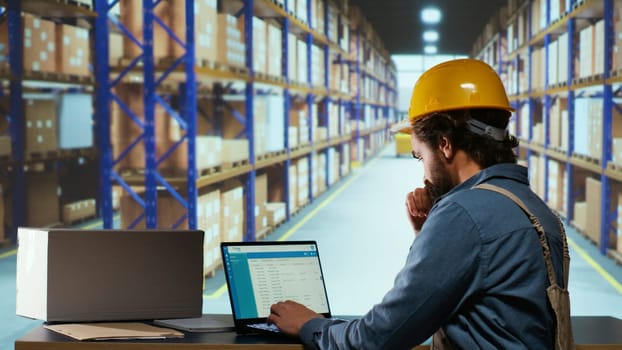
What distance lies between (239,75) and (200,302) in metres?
6.05

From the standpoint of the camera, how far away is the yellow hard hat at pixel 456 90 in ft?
7.05

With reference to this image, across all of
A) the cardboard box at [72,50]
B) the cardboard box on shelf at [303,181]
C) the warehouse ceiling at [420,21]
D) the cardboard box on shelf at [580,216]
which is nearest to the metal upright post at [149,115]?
the cardboard box at [72,50]

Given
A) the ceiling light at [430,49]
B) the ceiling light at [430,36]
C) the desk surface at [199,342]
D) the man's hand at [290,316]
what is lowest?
the desk surface at [199,342]

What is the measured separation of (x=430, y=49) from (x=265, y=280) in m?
44.6

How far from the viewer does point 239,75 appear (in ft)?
27.9

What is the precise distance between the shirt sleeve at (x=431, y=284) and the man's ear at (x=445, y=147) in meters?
0.20

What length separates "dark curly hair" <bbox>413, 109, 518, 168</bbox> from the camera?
6.93 feet

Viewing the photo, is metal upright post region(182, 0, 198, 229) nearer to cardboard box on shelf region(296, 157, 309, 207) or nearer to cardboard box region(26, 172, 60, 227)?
cardboard box region(26, 172, 60, 227)

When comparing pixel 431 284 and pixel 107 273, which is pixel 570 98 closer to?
pixel 107 273

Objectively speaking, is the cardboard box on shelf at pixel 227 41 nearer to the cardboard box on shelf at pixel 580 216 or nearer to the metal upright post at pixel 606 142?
the metal upright post at pixel 606 142

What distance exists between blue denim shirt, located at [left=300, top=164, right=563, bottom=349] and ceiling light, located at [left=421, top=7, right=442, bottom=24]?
27325 mm

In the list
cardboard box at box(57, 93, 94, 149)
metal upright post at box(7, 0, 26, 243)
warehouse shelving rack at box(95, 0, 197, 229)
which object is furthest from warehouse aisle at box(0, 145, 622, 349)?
cardboard box at box(57, 93, 94, 149)

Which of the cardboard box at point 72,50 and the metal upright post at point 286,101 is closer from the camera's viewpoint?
the cardboard box at point 72,50

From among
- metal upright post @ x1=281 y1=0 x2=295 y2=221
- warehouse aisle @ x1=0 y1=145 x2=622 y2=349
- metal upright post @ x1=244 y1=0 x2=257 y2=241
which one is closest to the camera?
warehouse aisle @ x1=0 y1=145 x2=622 y2=349
